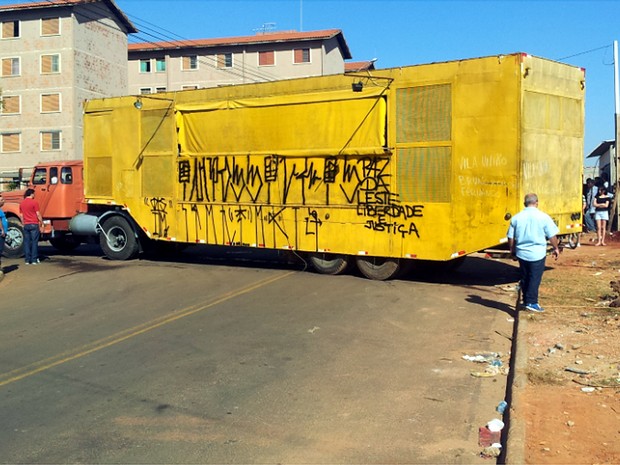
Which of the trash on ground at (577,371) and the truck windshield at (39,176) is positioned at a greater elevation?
the truck windshield at (39,176)

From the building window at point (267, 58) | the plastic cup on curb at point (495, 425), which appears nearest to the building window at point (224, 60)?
the building window at point (267, 58)

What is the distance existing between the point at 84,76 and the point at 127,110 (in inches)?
1595

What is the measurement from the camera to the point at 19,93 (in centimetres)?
5188

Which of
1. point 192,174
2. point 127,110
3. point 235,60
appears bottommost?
point 192,174

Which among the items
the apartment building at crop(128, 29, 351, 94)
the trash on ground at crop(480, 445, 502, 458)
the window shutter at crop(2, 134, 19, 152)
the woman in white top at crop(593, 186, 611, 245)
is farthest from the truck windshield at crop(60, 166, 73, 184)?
the apartment building at crop(128, 29, 351, 94)

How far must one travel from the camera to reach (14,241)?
55.6ft

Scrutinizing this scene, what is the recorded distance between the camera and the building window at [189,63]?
199 ft

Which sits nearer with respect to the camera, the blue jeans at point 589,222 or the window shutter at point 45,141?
the blue jeans at point 589,222

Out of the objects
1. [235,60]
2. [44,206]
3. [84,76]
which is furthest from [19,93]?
[44,206]

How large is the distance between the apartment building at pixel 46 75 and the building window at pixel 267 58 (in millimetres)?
13295

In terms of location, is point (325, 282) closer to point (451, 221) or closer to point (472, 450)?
point (451, 221)

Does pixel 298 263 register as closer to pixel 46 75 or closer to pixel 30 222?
pixel 30 222

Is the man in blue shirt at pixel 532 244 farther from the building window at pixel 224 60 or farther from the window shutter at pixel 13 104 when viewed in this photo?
the building window at pixel 224 60

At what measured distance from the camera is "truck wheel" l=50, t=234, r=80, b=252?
17266 mm
